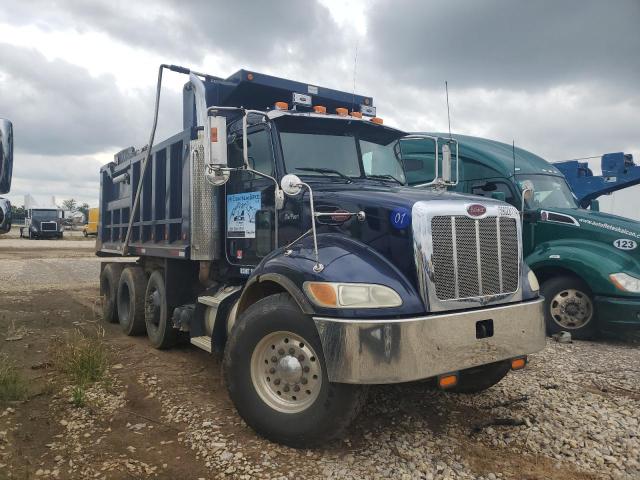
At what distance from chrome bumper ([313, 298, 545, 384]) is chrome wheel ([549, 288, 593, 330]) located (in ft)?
13.5

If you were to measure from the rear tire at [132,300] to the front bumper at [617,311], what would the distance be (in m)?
6.04

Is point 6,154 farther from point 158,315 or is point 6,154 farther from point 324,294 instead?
point 158,315

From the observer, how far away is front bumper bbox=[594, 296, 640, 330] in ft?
21.1

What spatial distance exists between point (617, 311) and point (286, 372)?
16.4 ft

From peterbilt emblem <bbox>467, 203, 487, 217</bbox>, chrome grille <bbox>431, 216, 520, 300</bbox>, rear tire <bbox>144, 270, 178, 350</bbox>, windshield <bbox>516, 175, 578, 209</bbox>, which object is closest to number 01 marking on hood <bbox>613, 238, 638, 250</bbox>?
windshield <bbox>516, 175, 578, 209</bbox>

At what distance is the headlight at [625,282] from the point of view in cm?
648

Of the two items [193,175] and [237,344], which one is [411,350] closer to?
[237,344]

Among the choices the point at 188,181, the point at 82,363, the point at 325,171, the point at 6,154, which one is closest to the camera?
the point at 6,154

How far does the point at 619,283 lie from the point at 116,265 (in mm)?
7166

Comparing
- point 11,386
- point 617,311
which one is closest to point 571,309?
point 617,311

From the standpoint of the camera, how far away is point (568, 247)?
704cm

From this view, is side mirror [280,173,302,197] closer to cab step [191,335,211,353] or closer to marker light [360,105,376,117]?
cab step [191,335,211,353]

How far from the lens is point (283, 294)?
12.2 ft

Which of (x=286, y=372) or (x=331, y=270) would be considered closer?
(x=331, y=270)
